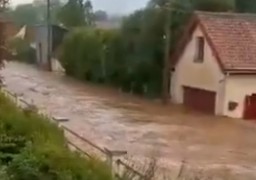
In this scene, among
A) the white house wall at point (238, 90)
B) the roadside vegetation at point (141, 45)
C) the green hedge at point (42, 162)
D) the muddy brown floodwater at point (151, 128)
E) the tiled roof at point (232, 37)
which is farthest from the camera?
the roadside vegetation at point (141, 45)

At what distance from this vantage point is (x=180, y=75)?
39.4m

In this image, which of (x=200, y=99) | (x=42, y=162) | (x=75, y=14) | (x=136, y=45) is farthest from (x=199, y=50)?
(x=75, y=14)

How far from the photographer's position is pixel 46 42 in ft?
226

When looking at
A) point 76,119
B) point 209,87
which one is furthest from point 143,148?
point 209,87

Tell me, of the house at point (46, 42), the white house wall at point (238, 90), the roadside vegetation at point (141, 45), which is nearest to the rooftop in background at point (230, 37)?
the white house wall at point (238, 90)

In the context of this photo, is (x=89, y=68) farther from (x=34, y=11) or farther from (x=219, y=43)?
(x=34, y=11)

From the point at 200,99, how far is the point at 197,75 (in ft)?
4.23

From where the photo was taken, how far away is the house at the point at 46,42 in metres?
66.4

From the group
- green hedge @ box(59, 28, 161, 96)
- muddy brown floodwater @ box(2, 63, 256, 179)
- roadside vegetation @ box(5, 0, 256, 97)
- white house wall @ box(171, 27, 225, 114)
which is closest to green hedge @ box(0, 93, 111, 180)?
muddy brown floodwater @ box(2, 63, 256, 179)

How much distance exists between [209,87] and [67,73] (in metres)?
23.0

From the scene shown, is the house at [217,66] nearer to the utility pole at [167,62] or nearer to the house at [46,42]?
the utility pole at [167,62]

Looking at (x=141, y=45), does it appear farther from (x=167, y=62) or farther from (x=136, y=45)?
(x=167, y=62)

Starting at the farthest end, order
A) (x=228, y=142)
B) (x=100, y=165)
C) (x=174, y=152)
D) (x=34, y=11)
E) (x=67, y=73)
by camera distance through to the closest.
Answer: (x=34, y=11)
(x=67, y=73)
(x=228, y=142)
(x=174, y=152)
(x=100, y=165)

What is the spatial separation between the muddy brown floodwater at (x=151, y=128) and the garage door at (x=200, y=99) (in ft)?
2.68
